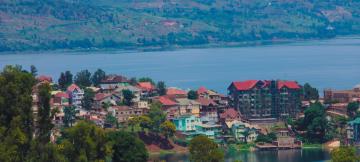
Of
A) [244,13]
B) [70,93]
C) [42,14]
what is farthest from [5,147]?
[244,13]

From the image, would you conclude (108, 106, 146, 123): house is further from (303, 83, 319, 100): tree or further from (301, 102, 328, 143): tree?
(303, 83, 319, 100): tree

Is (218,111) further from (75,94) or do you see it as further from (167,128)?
(167,128)

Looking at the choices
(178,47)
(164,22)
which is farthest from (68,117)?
(164,22)

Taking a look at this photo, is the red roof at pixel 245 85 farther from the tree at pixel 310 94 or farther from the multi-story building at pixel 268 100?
the tree at pixel 310 94

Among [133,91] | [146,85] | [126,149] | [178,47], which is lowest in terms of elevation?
[126,149]

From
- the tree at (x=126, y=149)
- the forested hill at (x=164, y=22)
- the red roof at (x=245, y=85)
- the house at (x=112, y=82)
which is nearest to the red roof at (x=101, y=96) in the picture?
the house at (x=112, y=82)

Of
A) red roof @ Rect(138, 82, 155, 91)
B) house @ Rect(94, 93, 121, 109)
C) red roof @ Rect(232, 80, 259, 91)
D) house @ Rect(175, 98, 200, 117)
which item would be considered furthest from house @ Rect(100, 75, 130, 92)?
red roof @ Rect(232, 80, 259, 91)

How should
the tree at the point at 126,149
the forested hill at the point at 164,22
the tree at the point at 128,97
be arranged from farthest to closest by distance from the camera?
the forested hill at the point at 164,22, the tree at the point at 128,97, the tree at the point at 126,149
